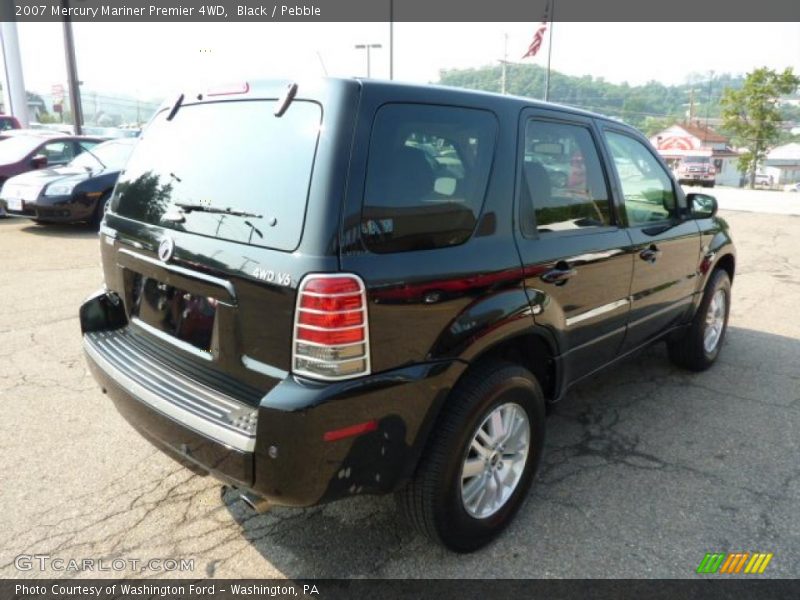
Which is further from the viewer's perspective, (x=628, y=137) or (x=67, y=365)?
(x=67, y=365)

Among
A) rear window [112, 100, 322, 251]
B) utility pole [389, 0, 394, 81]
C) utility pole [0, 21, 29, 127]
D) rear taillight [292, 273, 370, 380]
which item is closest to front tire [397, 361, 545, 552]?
rear taillight [292, 273, 370, 380]

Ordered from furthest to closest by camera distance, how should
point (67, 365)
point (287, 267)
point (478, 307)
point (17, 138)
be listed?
point (17, 138) → point (67, 365) → point (478, 307) → point (287, 267)

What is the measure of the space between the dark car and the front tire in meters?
8.75

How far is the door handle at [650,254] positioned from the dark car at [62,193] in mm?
8436

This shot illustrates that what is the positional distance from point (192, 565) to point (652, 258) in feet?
9.66

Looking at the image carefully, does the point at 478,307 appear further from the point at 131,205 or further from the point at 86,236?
the point at 86,236

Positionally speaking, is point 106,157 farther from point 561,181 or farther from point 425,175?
point 425,175

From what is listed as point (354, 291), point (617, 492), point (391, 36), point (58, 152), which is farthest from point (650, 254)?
point (391, 36)

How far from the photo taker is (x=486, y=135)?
2598 mm

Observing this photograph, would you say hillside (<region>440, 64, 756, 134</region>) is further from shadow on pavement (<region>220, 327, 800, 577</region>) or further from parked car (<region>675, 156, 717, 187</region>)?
shadow on pavement (<region>220, 327, 800, 577</region>)

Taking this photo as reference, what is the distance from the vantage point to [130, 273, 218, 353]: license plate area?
237 centimetres

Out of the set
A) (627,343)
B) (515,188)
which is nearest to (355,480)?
(515,188)

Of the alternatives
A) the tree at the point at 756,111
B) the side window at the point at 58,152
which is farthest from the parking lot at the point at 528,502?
the tree at the point at 756,111

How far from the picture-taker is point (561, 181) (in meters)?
3.02
